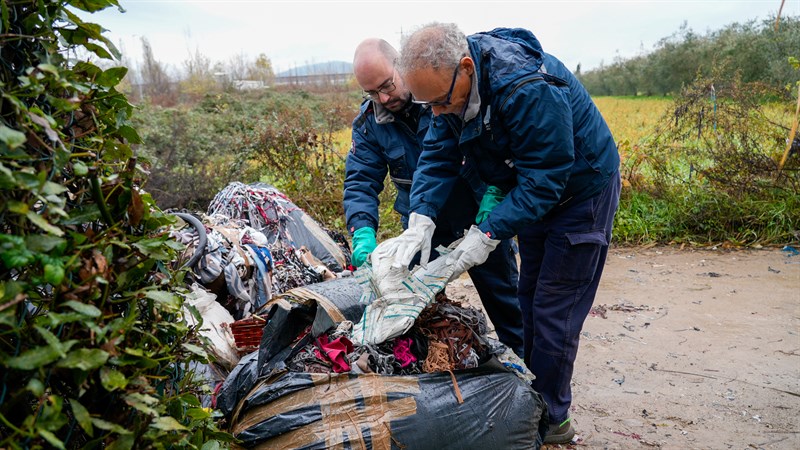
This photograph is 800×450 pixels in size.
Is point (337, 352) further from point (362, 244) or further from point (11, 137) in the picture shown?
point (11, 137)

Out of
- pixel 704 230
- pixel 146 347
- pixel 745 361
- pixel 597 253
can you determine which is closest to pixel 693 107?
pixel 704 230

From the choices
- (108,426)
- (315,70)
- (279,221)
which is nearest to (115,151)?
(108,426)

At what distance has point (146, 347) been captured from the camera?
3.85 feet

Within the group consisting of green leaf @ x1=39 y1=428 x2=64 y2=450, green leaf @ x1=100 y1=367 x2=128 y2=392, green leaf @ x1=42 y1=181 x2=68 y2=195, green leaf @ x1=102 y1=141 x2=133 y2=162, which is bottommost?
green leaf @ x1=39 y1=428 x2=64 y2=450

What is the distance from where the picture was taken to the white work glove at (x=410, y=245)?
2.12 m

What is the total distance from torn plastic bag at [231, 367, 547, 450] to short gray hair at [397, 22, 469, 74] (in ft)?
3.22

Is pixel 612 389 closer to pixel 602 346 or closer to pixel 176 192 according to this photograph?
pixel 602 346

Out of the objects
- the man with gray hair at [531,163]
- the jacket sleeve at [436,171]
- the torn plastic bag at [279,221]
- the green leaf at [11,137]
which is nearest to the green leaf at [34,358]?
the green leaf at [11,137]

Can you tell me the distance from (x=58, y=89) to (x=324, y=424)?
3.63ft

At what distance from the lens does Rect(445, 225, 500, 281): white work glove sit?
2.07m

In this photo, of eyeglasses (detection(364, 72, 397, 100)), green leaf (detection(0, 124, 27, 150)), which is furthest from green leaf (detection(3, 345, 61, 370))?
eyeglasses (detection(364, 72, 397, 100))

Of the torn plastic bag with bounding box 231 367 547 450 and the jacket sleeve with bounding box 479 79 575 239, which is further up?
the jacket sleeve with bounding box 479 79 575 239

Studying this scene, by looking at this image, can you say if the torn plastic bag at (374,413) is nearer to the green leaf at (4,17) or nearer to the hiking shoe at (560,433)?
the hiking shoe at (560,433)

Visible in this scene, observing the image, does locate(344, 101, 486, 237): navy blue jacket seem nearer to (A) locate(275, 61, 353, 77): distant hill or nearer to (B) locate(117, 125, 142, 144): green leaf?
(B) locate(117, 125, 142, 144): green leaf
